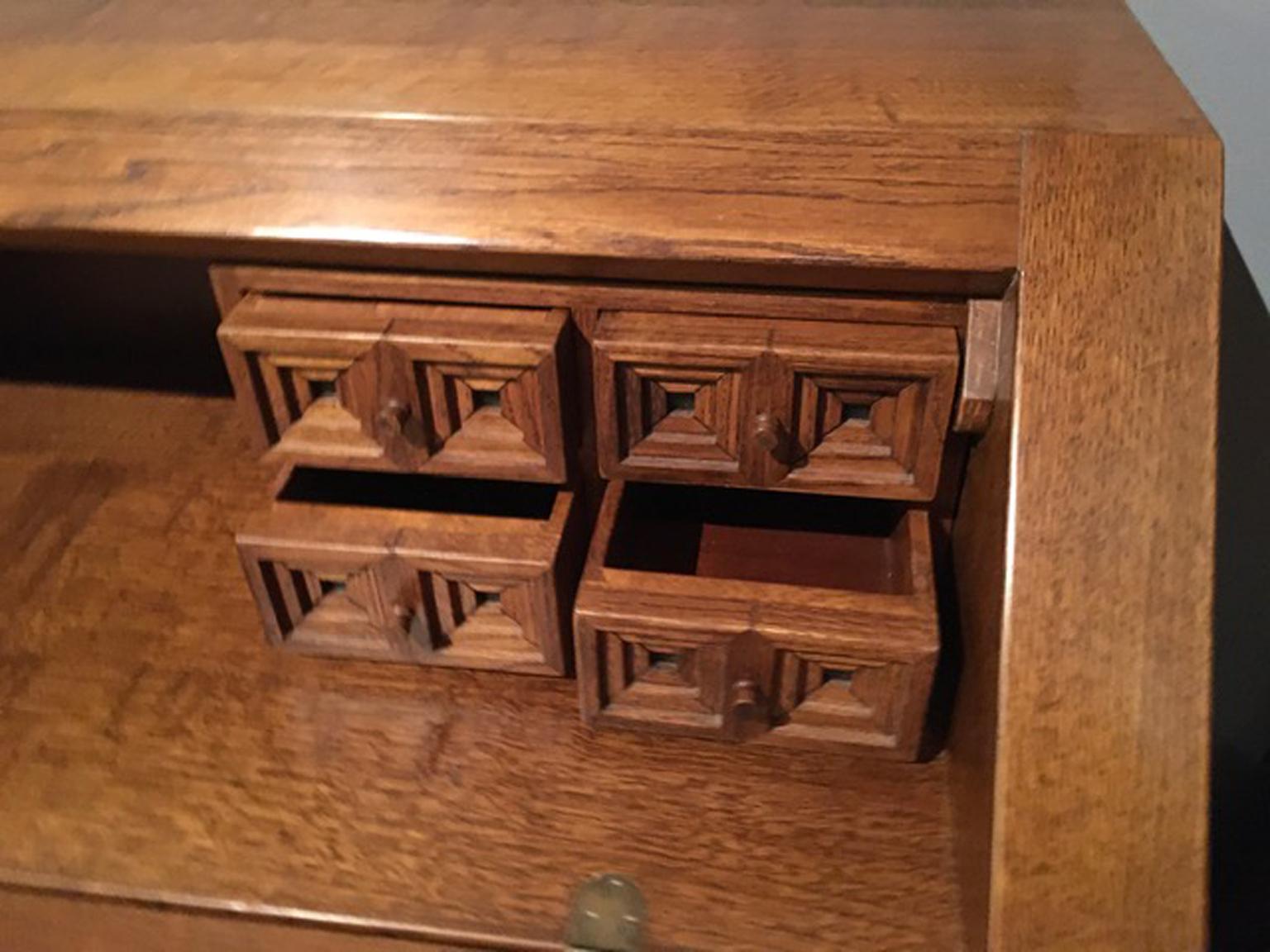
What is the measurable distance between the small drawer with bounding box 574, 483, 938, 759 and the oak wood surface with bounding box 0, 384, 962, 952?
21 millimetres

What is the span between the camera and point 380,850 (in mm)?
557

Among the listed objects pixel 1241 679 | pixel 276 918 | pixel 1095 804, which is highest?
pixel 1095 804

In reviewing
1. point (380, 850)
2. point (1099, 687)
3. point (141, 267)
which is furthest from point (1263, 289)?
point (141, 267)

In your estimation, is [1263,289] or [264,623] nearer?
[264,623]

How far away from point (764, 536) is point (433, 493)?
214 mm

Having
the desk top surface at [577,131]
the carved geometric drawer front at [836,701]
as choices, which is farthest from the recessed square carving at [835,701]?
the desk top surface at [577,131]

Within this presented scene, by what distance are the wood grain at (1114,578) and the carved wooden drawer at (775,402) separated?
0.23 ft

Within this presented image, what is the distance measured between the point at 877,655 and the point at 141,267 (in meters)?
0.69

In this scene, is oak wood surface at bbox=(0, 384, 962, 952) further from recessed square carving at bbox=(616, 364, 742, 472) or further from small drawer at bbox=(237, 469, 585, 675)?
recessed square carving at bbox=(616, 364, 742, 472)

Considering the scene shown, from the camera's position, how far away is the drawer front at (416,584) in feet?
1.97

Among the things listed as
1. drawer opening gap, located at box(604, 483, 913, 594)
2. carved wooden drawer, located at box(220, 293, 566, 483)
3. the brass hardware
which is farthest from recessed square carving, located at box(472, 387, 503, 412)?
the brass hardware

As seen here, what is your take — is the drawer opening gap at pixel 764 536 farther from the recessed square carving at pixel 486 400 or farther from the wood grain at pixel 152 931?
the wood grain at pixel 152 931

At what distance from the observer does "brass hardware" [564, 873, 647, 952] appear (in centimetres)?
51

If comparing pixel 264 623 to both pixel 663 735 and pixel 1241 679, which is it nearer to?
pixel 663 735
